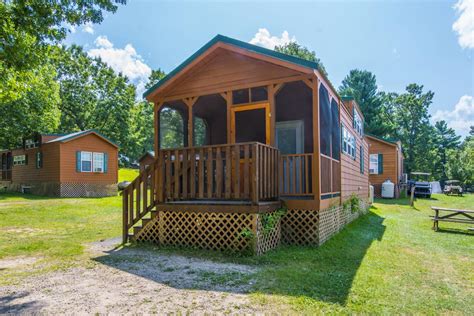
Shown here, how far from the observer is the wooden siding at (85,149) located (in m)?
18.8

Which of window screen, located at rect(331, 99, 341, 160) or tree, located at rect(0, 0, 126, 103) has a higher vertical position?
tree, located at rect(0, 0, 126, 103)

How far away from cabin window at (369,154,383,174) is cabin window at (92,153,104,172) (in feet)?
59.8

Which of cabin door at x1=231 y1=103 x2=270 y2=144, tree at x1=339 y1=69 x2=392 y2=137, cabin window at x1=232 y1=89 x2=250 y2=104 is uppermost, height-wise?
tree at x1=339 y1=69 x2=392 y2=137

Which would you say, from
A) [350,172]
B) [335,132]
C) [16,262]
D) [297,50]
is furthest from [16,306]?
[297,50]

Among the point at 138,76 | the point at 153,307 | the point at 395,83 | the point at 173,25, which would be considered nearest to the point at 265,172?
the point at 153,307

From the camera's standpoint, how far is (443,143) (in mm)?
47719

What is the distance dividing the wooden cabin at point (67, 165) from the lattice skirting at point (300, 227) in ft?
54.4

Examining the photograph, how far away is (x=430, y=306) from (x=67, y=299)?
410cm

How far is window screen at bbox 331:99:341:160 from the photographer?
25.8 ft

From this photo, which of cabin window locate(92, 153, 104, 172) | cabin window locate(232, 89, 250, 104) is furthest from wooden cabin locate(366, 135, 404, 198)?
cabin window locate(92, 153, 104, 172)

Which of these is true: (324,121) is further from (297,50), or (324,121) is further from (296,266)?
(297,50)

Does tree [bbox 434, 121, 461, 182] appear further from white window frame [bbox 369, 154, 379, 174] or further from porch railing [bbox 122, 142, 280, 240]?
porch railing [bbox 122, 142, 280, 240]

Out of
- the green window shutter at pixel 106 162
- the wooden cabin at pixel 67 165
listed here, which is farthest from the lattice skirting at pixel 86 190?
the green window shutter at pixel 106 162

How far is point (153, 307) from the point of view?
334cm
